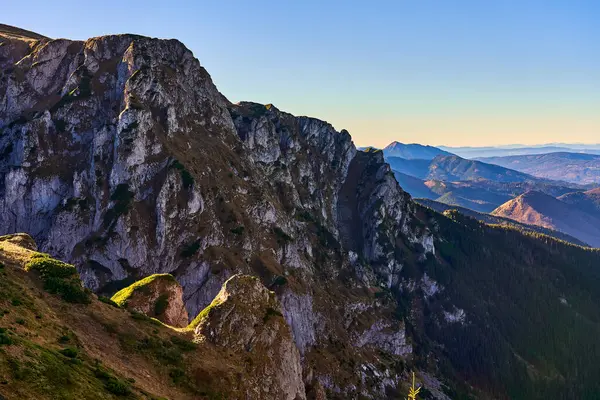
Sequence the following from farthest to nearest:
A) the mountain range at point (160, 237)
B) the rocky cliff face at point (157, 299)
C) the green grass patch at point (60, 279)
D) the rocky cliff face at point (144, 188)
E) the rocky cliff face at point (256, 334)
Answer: the rocky cliff face at point (144, 188), the rocky cliff face at point (157, 299), the rocky cliff face at point (256, 334), the mountain range at point (160, 237), the green grass patch at point (60, 279)

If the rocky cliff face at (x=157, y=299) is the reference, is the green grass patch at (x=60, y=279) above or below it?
above

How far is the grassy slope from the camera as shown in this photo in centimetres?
2811

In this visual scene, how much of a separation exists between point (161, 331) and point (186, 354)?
17.1 ft

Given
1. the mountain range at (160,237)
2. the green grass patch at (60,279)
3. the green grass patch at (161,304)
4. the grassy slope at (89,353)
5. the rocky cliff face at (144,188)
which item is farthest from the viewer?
the rocky cliff face at (144,188)

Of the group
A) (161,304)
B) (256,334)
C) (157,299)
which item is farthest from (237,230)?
(256,334)

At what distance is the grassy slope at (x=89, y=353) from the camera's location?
28109mm

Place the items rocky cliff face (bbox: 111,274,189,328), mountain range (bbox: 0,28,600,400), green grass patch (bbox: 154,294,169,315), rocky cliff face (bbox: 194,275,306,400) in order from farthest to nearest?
Result: green grass patch (bbox: 154,294,169,315), rocky cliff face (bbox: 111,274,189,328), rocky cliff face (bbox: 194,275,306,400), mountain range (bbox: 0,28,600,400)

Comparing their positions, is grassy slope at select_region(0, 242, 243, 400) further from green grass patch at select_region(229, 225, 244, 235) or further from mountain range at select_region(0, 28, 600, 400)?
green grass patch at select_region(229, 225, 244, 235)

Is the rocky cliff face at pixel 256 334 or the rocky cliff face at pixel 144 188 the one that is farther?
the rocky cliff face at pixel 144 188

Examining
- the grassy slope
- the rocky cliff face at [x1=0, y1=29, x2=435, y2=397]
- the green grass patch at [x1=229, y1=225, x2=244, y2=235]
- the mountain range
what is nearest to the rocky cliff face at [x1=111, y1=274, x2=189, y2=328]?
the mountain range

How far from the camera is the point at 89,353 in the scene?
39.2 meters

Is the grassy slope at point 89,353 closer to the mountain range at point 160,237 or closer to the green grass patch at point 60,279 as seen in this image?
the mountain range at point 160,237

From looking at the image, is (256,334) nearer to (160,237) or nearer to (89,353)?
(89,353)

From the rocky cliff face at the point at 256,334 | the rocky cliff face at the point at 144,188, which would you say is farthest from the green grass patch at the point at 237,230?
the rocky cliff face at the point at 256,334
